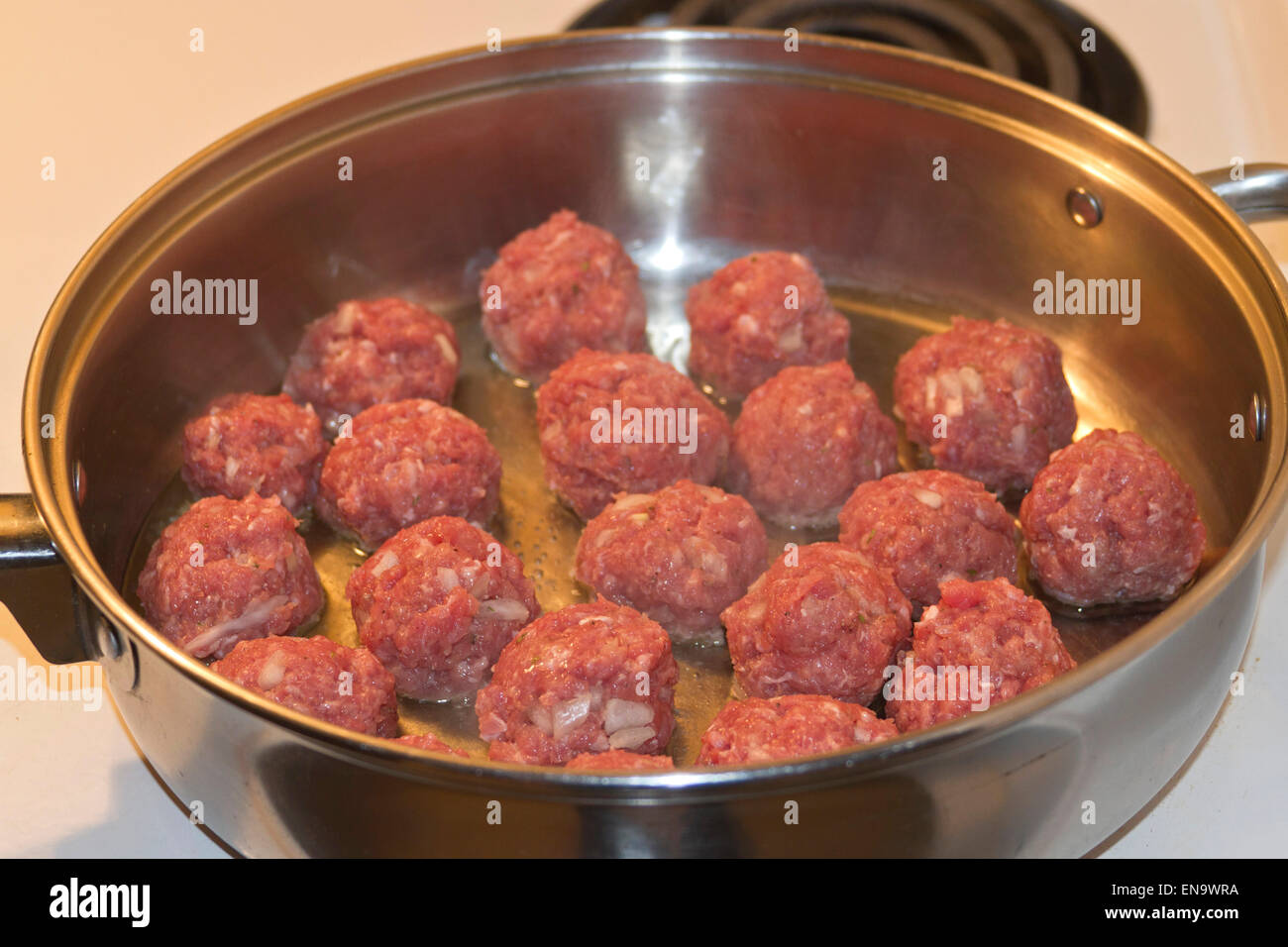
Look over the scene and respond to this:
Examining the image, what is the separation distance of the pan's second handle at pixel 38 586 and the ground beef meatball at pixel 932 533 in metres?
1.08

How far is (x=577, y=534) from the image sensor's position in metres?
2.24

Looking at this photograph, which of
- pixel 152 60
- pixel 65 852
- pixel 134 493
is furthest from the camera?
pixel 152 60

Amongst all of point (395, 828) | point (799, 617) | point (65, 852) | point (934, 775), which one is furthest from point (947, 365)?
point (65, 852)

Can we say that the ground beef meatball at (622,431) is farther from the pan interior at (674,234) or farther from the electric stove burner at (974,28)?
the electric stove burner at (974,28)

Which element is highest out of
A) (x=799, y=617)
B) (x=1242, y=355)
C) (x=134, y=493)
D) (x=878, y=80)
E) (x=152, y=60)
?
(x=152, y=60)

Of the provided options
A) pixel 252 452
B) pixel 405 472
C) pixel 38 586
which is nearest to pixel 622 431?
pixel 405 472

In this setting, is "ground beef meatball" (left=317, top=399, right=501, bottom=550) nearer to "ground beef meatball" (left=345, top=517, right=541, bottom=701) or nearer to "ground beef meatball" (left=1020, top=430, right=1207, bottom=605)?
"ground beef meatball" (left=345, top=517, right=541, bottom=701)

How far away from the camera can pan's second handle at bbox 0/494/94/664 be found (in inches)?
63.9

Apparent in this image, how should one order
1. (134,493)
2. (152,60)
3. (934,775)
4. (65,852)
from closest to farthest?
1. (934,775)
2. (65,852)
3. (134,493)
4. (152,60)

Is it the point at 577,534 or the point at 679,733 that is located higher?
the point at 577,534

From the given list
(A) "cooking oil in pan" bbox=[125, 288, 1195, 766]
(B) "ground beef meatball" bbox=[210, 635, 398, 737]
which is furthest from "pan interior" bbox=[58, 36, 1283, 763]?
(B) "ground beef meatball" bbox=[210, 635, 398, 737]

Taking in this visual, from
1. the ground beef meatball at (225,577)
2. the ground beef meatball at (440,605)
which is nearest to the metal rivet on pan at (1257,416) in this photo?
the ground beef meatball at (440,605)
